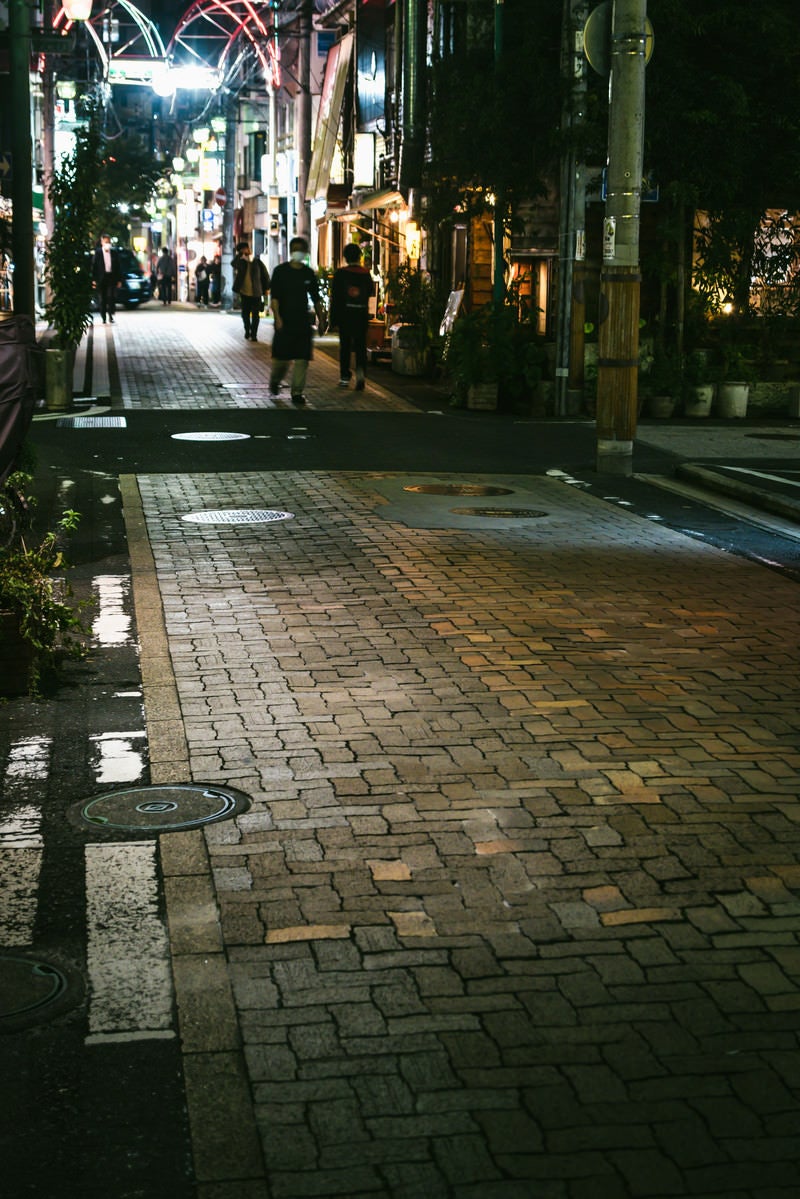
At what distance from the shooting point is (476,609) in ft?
30.6

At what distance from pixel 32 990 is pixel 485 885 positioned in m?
1.45

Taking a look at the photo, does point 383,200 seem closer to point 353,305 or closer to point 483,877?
point 353,305

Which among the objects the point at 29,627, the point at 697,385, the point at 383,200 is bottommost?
the point at 29,627

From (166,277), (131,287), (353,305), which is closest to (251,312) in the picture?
(353,305)

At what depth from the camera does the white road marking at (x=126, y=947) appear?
420cm

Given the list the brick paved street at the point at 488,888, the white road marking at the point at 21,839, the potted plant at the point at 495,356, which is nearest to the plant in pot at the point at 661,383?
the potted plant at the point at 495,356

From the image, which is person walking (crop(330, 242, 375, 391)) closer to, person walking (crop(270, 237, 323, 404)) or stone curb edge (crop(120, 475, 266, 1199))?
person walking (crop(270, 237, 323, 404))

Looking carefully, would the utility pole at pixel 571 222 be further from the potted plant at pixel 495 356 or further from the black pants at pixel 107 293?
the black pants at pixel 107 293

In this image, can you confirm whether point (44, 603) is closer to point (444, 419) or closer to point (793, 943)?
point (793, 943)

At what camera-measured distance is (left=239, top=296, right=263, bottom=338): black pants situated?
114 ft

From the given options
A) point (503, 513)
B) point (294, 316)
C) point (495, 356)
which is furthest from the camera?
point (495, 356)

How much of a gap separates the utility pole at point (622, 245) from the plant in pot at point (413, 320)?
36.5 ft

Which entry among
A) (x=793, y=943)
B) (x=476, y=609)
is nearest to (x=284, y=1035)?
(x=793, y=943)

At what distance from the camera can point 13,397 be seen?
863cm
